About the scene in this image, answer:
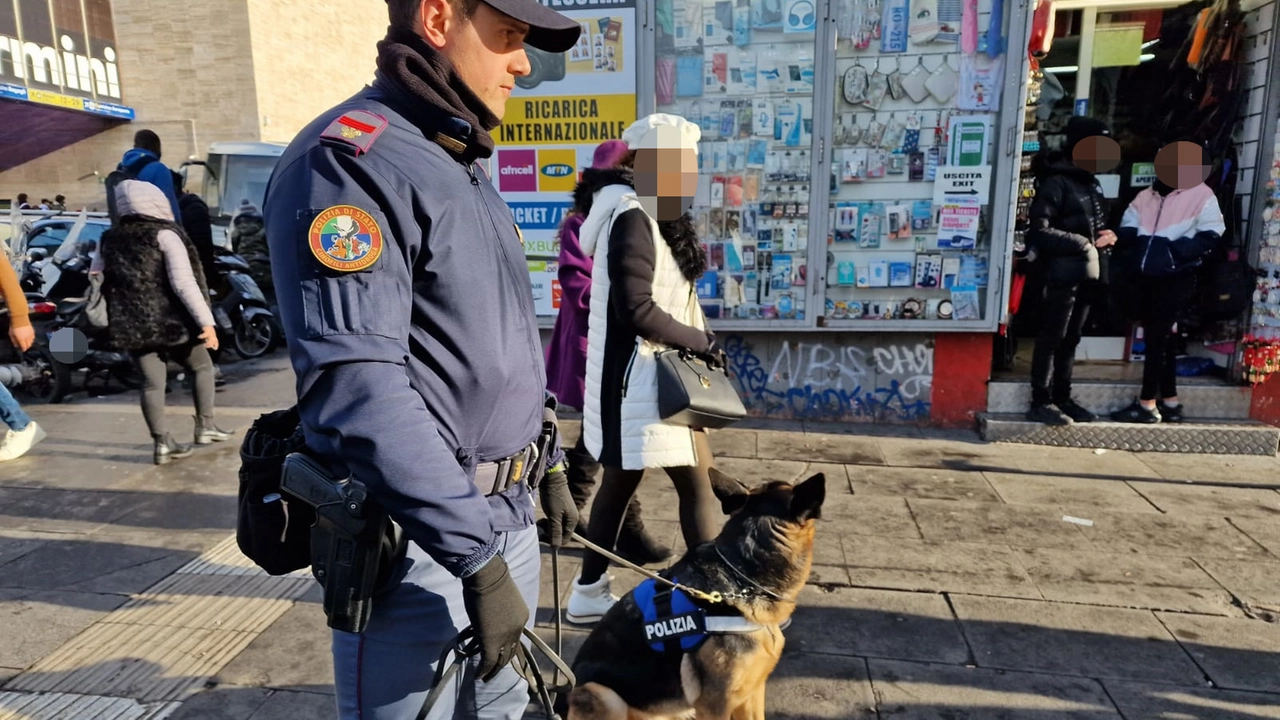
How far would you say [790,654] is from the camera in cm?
314

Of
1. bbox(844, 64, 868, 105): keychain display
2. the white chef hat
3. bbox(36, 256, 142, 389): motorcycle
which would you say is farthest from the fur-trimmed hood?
bbox(36, 256, 142, 389): motorcycle

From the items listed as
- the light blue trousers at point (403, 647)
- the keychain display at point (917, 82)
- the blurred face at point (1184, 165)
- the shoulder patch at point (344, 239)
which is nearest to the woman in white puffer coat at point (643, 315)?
the light blue trousers at point (403, 647)

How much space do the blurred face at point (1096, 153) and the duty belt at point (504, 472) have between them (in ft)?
17.8

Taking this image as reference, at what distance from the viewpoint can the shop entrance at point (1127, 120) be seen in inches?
239

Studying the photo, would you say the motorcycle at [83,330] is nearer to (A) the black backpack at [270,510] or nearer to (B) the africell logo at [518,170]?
(B) the africell logo at [518,170]

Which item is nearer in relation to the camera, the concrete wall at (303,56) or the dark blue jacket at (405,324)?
the dark blue jacket at (405,324)

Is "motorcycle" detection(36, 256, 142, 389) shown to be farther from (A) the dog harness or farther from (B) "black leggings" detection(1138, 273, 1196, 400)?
(B) "black leggings" detection(1138, 273, 1196, 400)

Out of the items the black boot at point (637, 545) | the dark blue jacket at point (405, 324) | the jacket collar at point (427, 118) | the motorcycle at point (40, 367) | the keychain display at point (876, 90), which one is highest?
the keychain display at point (876, 90)

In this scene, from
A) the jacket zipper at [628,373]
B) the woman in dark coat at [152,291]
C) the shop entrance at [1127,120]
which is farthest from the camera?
the shop entrance at [1127,120]

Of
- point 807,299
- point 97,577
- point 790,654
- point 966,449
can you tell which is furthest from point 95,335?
point 966,449

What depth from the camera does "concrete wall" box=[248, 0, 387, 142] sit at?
24.7 m

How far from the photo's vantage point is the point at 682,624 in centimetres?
232

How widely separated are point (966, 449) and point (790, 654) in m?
3.24

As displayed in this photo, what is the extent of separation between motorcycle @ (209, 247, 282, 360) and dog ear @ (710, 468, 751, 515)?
7.56 m
